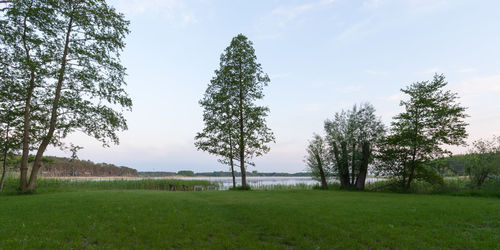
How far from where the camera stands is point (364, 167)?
31609 mm

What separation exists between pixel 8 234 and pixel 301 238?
10.3 metres

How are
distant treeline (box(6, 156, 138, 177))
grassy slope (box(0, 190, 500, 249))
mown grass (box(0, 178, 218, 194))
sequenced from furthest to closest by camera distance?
distant treeline (box(6, 156, 138, 177)), mown grass (box(0, 178, 218, 194)), grassy slope (box(0, 190, 500, 249))

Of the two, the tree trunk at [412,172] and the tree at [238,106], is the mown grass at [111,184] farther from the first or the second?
the tree trunk at [412,172]

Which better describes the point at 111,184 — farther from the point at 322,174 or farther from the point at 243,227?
the point at 243,227

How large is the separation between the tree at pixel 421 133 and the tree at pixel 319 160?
25.1 ft

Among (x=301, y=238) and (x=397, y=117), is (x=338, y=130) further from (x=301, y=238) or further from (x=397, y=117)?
(x=301, y=238)

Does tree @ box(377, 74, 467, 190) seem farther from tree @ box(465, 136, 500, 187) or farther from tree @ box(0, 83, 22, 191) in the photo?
tree @ box(0, 83, 22, 191)

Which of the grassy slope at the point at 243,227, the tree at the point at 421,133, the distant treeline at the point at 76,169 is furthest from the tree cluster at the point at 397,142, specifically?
the distant treeline at the point at 76,169

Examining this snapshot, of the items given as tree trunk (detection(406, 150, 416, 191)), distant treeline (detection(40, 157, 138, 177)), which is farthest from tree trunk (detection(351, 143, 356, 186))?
distant treeline (detection(40, 157, 138, 177))

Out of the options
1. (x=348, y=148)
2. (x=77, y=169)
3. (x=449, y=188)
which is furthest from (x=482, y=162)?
(x=77, y=169)

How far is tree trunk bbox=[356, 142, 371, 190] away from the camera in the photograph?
31.6 meters

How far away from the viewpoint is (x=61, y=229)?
8.70 meters

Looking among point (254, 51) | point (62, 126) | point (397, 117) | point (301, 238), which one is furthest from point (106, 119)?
point (397, 117)

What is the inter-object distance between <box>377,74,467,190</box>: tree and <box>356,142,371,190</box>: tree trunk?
2030mm
